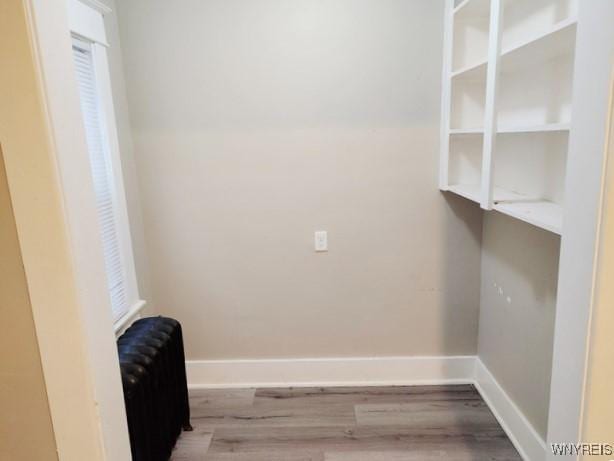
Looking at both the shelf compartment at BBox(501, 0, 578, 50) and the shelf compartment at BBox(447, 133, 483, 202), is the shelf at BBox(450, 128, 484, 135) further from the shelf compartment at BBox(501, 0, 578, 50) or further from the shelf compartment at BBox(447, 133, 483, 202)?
the shelf compartment at BBox(501, 0, 578, 50)

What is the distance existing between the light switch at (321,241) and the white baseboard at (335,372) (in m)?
0.74

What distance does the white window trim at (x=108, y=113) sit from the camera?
1806mm

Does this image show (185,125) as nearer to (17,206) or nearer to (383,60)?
(383,60)

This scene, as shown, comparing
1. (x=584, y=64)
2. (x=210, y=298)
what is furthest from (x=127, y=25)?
(x=584, y=64)

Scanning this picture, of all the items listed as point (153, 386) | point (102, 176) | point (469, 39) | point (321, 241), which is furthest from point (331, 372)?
point (469, 39)

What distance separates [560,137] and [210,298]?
2038 mm

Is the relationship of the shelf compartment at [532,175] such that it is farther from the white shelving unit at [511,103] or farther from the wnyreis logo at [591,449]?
the wnyreis logo at [591,449]

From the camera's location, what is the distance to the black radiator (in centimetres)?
162

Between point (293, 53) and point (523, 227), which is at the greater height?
point (293, 53)

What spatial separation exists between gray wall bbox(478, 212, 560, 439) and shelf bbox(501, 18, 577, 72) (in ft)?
2.38

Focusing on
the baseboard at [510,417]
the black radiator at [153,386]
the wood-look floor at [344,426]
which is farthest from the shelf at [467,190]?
the black radiator at [153,386]

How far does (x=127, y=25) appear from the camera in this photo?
220 centimetres

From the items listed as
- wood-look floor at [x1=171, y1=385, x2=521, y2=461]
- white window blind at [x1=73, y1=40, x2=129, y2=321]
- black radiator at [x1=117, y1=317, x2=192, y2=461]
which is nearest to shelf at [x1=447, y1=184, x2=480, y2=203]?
wood-look floor at [x1=171, y1=385, x2=521, y2=461]

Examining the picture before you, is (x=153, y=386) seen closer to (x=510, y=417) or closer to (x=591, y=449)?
(x=591, y=449)
